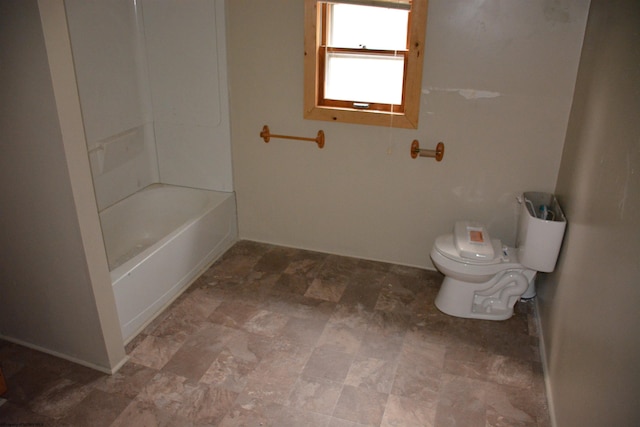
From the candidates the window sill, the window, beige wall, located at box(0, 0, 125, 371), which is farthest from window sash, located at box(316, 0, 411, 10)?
beige wall, located at box(0, 0, 125, 371)

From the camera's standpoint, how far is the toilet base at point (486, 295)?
2.99m

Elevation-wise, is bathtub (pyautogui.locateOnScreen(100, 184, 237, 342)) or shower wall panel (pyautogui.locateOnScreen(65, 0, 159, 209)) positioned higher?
shower wall panel (pyautogui.locateOnScreen(65, 0, 159, 209))

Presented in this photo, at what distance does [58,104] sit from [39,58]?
18 centimetres

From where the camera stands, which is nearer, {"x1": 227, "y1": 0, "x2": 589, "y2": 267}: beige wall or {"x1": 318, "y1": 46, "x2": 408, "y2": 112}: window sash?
{"x1": 227, "y1": 0, "x2": 589, "y2": 267}: beige wall

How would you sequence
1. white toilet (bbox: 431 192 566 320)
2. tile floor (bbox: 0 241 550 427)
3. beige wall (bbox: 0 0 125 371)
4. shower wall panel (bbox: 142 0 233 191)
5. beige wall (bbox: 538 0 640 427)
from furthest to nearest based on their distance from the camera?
shower wall panel (bbox: 142 0 233 191), white toilet (bbox: 431 192 566 320), tile floor (bbox: 0 241 550 427), beige wall (bbox: 0 0 125 371), beige wall (bbox: 538 0 640 427)

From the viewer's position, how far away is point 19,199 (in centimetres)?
232

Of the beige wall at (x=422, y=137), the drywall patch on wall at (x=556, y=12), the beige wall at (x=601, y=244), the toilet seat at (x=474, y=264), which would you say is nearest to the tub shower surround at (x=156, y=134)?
the beige wall at (x=422, y=137)

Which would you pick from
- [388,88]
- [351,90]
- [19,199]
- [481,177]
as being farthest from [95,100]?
[481,177]

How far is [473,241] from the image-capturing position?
2.98 metres

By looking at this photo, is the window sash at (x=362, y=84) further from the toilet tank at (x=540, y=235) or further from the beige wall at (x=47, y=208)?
the beige wall at (x=47, y=208)

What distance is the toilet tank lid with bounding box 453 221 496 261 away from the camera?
2.89m

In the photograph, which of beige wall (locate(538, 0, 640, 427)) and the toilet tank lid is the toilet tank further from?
the toilet tank lid

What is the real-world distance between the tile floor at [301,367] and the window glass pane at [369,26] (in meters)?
1.50

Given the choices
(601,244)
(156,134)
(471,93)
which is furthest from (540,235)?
(156,134)
